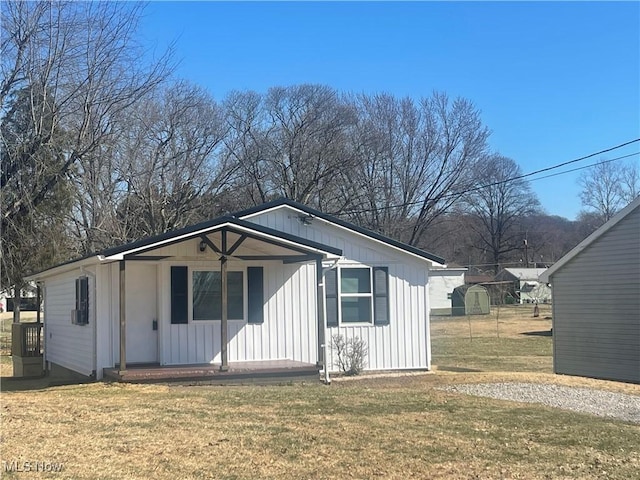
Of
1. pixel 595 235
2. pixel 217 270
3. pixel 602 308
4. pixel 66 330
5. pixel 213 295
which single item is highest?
pixel 595 235

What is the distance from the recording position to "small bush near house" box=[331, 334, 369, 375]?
48.8 ft

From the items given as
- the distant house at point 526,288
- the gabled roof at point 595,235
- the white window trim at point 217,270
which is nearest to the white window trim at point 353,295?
the white window trim at point 217,270

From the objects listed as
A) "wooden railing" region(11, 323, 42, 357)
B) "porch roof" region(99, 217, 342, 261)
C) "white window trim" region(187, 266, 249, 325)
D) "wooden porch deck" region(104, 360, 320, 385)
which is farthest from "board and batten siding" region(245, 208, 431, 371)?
"wooden railing" region(11, 323, 42, 357)

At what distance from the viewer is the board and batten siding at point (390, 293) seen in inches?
597

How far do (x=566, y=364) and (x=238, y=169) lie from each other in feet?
81.2

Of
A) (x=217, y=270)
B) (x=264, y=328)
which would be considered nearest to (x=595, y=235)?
(x=264, y=328)

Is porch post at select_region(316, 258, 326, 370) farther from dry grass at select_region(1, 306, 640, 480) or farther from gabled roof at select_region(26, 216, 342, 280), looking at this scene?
dry grass at select_region(1, 306, 640, 480)

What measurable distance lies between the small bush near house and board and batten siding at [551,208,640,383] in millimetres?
6860

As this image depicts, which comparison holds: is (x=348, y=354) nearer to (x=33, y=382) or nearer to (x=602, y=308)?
(x=33, y=382)

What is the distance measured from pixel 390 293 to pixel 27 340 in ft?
31.3

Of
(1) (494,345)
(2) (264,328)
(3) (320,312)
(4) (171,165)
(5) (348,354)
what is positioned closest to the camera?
(3) (320,312)

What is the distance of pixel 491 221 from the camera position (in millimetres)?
79125

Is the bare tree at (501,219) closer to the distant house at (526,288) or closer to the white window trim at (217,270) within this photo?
the distant house at (526,288)

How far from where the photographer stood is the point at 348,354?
49.0ft
